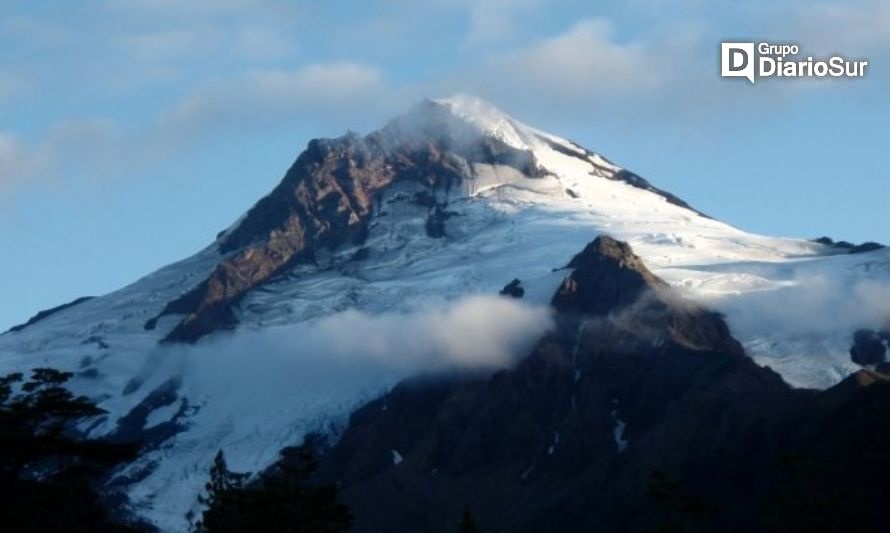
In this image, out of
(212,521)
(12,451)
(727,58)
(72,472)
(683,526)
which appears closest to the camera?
(12,451)

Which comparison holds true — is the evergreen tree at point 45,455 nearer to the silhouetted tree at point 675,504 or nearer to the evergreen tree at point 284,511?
the evergreen tree at point 284,511

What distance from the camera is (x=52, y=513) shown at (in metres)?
96.0

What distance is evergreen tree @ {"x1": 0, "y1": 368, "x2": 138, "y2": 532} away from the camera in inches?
3568

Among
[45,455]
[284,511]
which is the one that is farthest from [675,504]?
[45,455]

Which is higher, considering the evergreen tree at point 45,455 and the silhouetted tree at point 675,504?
the evergreen tree at point 45,455

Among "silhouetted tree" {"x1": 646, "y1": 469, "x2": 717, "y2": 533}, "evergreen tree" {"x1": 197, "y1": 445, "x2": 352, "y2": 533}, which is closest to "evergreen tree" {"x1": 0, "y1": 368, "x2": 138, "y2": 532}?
"evergreen tree" {"x1": 197, "y1": 445, "x2": 352, "y2": 533}

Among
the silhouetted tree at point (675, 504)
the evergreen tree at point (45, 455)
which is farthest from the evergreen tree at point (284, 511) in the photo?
the silhouetted tree at point (675, 504)

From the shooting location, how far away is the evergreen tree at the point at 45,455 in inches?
3568

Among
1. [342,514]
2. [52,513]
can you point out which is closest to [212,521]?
[342,514]

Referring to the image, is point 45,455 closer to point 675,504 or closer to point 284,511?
point 284,511

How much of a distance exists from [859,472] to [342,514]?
8552cm

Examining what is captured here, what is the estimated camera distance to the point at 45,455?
92.5 m

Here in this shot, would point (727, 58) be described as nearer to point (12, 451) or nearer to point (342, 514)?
point (342, 514)

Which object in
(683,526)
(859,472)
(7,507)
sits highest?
(7,507)
